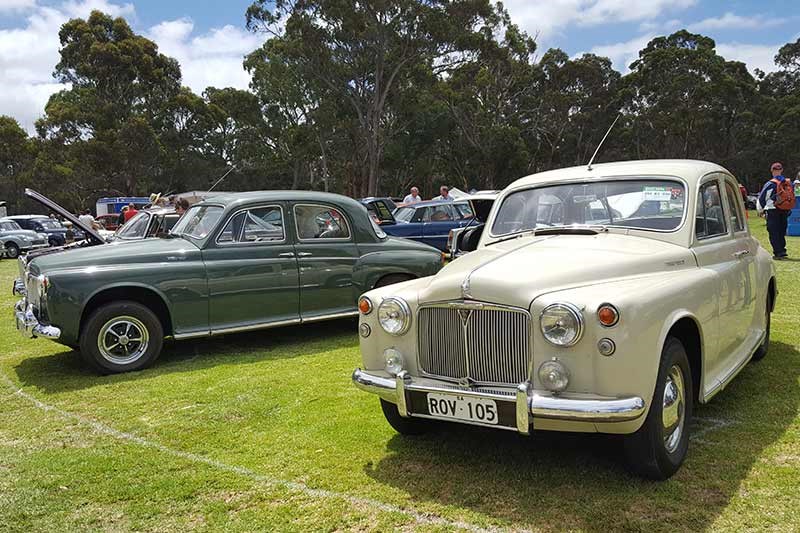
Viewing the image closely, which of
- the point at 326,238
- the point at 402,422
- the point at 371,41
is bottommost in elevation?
the point at 402,422

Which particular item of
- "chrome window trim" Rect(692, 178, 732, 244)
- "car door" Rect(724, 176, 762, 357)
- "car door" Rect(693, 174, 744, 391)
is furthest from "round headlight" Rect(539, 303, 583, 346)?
"car door" Rect(724, 176, 762, 357)

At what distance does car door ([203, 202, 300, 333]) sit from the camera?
678 centimetres

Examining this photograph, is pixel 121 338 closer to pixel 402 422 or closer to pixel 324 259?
pixel 324 259

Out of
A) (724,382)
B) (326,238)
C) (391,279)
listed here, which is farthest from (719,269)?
(326,238)

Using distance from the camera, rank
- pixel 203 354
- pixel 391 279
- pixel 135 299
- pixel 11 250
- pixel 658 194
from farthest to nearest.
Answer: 1. pixel 11 250
2. pixel 391 279
3. pixel 203 354
4. pixel 135 299
5. pixel 658 194

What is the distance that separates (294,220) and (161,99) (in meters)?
37.1

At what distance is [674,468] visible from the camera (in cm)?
354

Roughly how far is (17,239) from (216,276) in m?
21.0

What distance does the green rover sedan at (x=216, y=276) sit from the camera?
244 inches

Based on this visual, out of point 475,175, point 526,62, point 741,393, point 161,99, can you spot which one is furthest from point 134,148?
point 741,393

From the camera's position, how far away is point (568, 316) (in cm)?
321

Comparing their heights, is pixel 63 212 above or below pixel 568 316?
above

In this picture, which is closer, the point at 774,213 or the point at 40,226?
the point at 774,213

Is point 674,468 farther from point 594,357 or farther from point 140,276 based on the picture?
point 140,276
